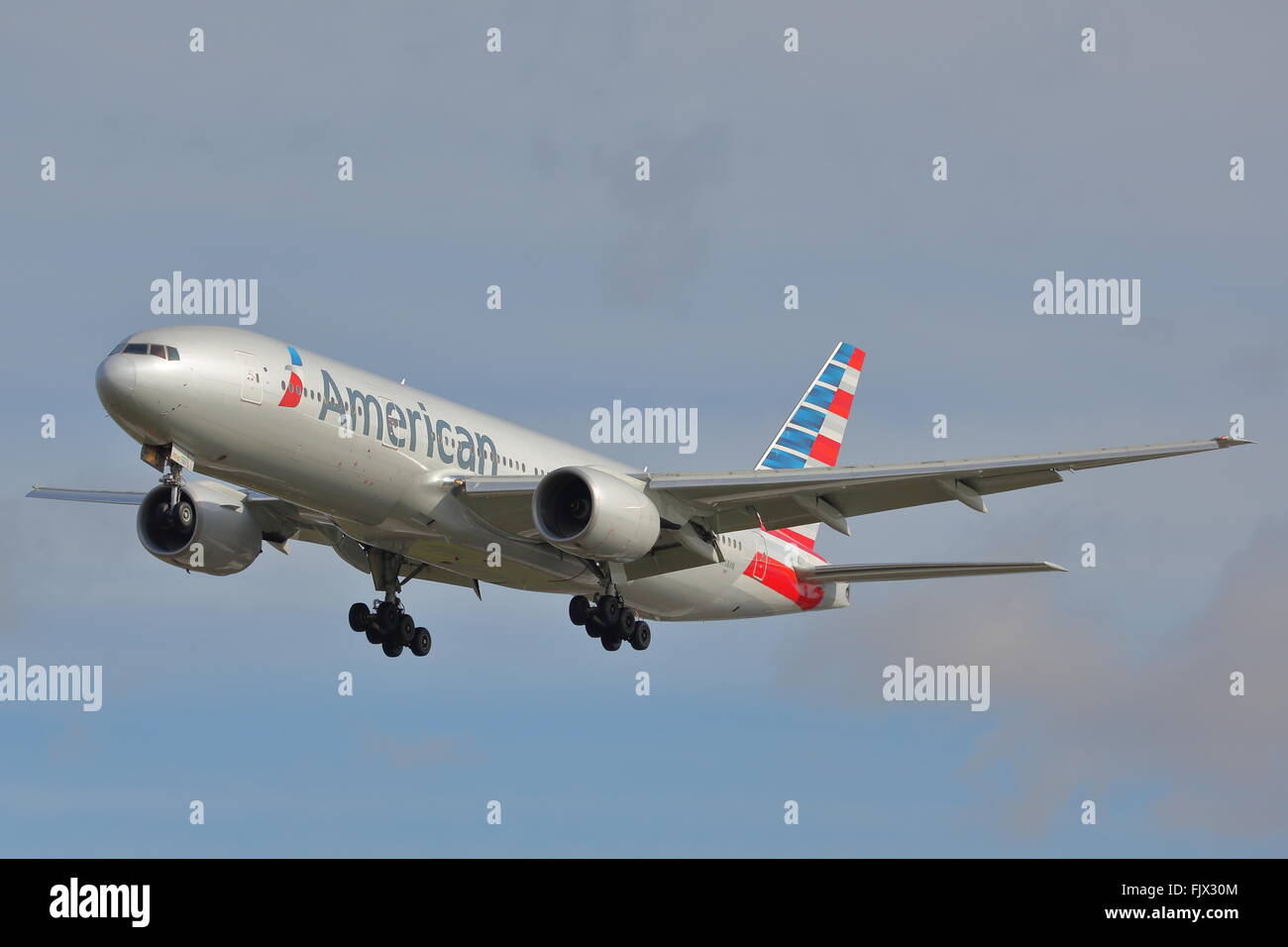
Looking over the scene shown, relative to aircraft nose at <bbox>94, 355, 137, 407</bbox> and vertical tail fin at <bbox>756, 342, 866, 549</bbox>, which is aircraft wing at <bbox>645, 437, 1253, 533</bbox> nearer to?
vertical tail fin at <bbox>756, 342, 866, 549</bbox>

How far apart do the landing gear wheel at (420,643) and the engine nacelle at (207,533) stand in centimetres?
431

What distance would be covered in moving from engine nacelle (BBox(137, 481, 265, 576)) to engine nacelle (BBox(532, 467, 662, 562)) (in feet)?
25.2

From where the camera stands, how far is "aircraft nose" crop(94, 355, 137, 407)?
3247 centimetres

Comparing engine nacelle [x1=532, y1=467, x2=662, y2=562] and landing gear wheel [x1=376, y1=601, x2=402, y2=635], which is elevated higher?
engine nacelle [x1=532, y1=467, x2=662, y2=562]

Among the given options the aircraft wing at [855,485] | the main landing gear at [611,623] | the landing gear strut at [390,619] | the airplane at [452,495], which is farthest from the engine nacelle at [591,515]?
the landing gear strut at [390,619]

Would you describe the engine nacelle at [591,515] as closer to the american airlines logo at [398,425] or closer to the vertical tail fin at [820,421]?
the american airlines logo at [398,425]

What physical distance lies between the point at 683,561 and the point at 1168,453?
38.3 ft

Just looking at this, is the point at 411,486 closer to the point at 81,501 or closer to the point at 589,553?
the point at 589,553

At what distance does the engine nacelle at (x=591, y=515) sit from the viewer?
37.5 meters

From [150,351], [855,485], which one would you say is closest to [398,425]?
[150,351]

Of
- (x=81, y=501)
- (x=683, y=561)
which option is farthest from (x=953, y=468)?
(x=81, y=501)

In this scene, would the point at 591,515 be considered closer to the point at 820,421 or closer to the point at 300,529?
the point at 300,529

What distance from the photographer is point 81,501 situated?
4566 centimetres

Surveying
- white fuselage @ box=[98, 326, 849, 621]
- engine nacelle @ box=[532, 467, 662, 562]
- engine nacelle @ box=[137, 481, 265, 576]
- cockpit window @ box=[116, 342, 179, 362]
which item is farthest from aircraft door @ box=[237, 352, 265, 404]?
engine nacelle @ box=[532, 467, 662, 562]
